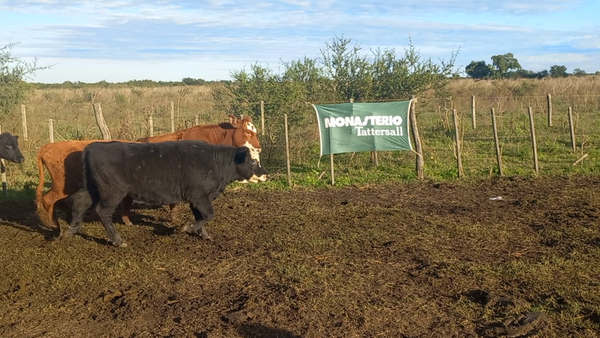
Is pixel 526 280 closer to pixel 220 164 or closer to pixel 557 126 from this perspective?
pixel 220 164

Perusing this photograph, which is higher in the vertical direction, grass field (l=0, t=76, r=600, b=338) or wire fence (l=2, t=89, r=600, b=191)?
wire fence (l=2, t=89, r=600, b=191)

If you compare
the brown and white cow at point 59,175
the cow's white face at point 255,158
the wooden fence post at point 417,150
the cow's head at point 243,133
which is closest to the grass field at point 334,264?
the wooden fence post at point 417,150

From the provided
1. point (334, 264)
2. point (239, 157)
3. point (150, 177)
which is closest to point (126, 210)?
point (150, 177)

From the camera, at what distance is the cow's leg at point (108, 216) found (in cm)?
783

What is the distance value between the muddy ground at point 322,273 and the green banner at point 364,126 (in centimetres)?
277

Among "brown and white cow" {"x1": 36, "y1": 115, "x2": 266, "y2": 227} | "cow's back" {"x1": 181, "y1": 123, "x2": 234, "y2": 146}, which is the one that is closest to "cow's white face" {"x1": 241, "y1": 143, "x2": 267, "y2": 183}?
"cow's back" {"x1": 181, "y1": 123, "x2": 234, "y2": 146}

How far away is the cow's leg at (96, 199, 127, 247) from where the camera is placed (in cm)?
783

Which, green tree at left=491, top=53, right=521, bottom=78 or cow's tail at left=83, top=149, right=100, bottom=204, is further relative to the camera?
green tree at left=491, top=53, right=521, bottom=78

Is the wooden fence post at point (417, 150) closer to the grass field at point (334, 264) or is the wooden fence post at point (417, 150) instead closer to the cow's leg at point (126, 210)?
the grass field at point (334, 264)

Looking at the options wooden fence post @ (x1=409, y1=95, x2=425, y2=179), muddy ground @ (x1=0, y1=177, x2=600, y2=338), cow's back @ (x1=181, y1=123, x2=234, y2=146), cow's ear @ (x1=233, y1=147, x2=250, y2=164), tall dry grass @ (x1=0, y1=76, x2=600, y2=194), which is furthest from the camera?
tall dry grass @ (x1=0, y1=76, x2=600, y2=194)

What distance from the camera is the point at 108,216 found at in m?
7.86

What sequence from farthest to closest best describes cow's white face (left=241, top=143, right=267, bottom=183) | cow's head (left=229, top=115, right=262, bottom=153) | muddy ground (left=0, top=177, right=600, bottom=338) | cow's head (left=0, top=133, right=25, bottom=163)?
cow's head (left=229, top=115, right=262, bottom=153), cow's head (left=0, top=133, right=25, bottom=163), cow's white face (left=241, top=143, right=267, bottom=183), muddy ground (left=0, top=177, right=600, bottom=338)

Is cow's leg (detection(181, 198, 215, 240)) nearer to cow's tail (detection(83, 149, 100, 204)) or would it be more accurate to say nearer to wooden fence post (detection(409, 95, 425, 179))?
cow's tail (detection(83, 149, 100, 204))

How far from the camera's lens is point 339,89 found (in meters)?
16.9
